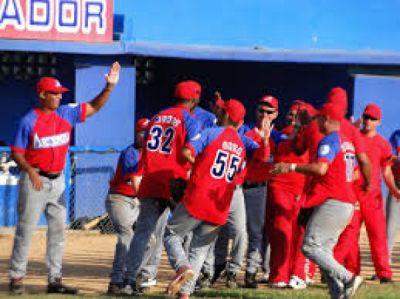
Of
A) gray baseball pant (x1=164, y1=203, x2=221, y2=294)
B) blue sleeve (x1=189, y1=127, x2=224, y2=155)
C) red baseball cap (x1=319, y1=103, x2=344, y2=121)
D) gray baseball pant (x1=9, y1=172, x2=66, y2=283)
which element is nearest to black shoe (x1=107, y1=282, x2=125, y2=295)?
gray baseball pant (x1=9, y1=172, x2=66, y2=283)

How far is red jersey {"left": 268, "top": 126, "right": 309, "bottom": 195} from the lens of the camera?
43.1ft

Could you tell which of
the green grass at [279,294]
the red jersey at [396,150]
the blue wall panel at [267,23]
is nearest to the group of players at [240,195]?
the green grass at [279,294]

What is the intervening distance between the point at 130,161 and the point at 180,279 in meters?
1.98

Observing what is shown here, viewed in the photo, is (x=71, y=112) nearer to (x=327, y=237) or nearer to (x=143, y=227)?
(x=143, y=227)

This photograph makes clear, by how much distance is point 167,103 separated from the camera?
21.6 metres

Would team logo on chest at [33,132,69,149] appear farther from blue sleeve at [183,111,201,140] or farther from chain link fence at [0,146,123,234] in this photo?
chain link fence at [0,146,123,234]

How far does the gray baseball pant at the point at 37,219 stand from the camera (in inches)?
481

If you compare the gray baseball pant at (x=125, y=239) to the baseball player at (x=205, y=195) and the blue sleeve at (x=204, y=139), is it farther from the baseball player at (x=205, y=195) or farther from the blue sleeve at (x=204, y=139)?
the blue sleeve at (x=204, y=139)

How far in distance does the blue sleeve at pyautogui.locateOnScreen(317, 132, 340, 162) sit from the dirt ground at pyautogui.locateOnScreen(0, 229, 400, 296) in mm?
2546

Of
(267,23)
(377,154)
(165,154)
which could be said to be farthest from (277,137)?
(267,23)

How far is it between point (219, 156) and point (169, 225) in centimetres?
77

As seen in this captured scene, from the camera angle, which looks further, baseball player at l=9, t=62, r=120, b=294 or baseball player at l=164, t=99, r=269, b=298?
baseball player at l=9, t=62, r=120, b=294

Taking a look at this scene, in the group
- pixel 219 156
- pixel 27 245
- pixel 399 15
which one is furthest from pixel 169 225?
pixel 399 15

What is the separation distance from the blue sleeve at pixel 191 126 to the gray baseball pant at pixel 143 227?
685mm
